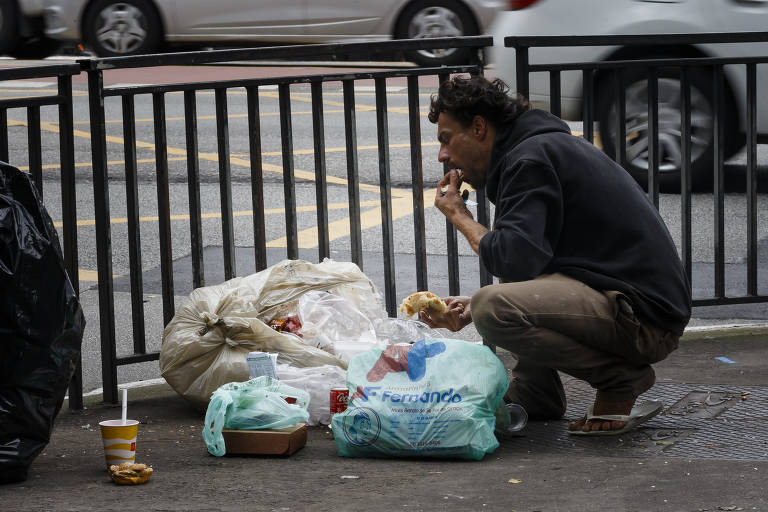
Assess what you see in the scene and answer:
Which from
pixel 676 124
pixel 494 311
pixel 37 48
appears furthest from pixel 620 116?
pixel 37 48

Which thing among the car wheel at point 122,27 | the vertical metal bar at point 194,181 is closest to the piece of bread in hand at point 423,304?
the vertical metal bar at point 194,181

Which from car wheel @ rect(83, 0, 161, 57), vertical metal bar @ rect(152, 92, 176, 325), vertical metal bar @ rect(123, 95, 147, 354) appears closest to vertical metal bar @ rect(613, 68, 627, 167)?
vertical metal bar @ rect(152, 92, 176, 325)

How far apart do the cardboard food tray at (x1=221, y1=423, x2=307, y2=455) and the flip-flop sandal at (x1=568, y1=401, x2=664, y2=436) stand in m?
0.90

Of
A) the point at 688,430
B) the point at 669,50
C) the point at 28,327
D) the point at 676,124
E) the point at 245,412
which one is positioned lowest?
the point at 688,430

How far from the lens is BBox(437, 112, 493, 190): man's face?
3.78 m

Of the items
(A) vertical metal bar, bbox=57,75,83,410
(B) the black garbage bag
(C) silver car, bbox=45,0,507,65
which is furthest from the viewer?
(C) silver car, bbox=45,0,507,65

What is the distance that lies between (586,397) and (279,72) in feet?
34.3

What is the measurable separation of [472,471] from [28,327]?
4.27 ft

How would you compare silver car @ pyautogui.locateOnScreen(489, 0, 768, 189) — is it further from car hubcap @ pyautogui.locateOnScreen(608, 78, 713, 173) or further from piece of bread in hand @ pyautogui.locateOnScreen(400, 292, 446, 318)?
piece of bread in hand @ pyautogui.locateOnScreen(400, 292, 446, 318)

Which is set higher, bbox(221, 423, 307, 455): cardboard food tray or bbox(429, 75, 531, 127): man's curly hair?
bbox(429, 75, 531, 127): man's curly hair

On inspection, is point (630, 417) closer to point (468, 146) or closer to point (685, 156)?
point (468, 146)

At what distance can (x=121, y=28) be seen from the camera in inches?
561

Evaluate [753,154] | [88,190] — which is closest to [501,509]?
[753,154]

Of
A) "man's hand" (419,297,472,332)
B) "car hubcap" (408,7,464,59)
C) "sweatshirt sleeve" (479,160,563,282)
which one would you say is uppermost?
"car hubcap" (408,7,464,59)
